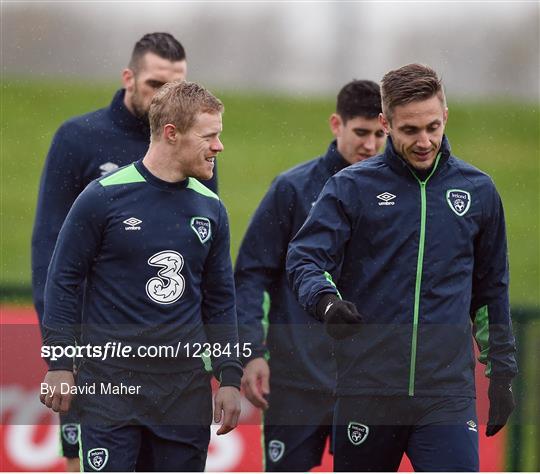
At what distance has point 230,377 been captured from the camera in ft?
14.6

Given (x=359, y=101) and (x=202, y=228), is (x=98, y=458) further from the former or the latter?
(x=359, y=101)

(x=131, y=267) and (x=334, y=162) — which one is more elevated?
(x=334, y=162)

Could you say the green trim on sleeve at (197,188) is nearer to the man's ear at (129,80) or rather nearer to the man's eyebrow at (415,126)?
the man's eyebrow at (415,126)

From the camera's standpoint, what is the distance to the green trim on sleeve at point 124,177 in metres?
4.31

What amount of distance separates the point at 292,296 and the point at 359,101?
881 millimetres

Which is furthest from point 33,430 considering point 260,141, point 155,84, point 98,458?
point 260,141

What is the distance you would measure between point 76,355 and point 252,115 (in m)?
21.7

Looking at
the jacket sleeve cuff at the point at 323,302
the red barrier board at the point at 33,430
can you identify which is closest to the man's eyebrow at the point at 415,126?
the jacket sleeve cuff at the point at 323,302

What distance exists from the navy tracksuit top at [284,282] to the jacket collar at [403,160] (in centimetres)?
99

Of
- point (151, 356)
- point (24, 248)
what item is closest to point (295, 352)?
point (151, 356)

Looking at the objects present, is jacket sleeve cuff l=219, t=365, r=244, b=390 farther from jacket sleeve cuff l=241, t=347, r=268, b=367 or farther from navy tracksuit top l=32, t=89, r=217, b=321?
navy tracksuit top l=32, t=89, r=217, b=321

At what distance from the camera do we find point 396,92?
4.23 meters

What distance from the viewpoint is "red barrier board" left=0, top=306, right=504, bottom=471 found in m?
6.83

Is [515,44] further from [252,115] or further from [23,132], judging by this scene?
[23,132]
